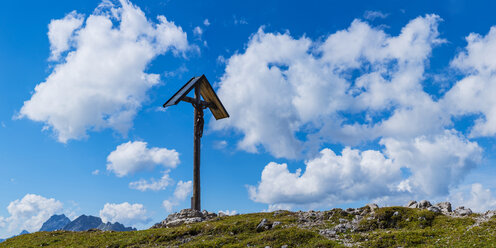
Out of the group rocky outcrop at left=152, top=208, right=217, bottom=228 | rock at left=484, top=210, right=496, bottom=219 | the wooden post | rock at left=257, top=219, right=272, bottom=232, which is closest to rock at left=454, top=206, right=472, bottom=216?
rock at left=484, top=210, right=496, bottom=219

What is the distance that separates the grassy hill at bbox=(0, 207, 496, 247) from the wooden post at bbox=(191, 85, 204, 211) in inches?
312

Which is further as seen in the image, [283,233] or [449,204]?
[449,204]

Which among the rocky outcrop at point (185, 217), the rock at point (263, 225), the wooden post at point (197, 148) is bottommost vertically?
the rock at point (263, 225)

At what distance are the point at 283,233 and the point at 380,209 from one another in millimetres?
8473

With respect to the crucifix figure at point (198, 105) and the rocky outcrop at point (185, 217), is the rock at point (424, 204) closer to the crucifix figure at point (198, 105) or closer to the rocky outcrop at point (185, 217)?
the rocky outcrop at point (185, 217)

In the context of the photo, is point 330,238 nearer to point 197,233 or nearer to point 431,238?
point 431,238

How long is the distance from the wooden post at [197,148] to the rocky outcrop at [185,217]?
1.16 meters


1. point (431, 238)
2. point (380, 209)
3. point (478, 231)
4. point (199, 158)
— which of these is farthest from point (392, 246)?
point (199, 158)

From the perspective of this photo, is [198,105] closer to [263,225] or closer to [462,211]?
[263,225]

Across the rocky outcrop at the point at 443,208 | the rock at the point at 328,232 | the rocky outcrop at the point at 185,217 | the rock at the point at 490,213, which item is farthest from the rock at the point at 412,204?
the rocky outcrop at the point at 185,217

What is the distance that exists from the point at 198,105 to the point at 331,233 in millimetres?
22418

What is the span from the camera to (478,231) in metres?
20.6

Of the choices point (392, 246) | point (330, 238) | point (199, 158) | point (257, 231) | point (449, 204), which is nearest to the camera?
point (392, 246)

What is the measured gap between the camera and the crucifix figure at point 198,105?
37.0 metres
